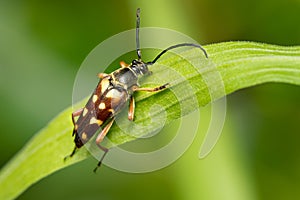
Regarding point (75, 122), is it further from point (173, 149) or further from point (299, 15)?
point (299, 15)

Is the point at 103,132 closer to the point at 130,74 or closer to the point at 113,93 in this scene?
the point at 113,93

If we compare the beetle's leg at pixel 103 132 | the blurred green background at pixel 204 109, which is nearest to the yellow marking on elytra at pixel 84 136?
the beetle's leg at pixel 103 132

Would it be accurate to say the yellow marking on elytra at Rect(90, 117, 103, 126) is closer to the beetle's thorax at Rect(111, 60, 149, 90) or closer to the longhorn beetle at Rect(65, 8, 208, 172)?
the longhorn beetle at Rect(65, 8, 208, 172)

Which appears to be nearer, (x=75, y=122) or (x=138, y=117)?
(x=138, y=117)

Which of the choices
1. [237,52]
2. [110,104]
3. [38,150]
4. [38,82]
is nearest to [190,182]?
[110,104]

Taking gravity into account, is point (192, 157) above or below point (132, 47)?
below
